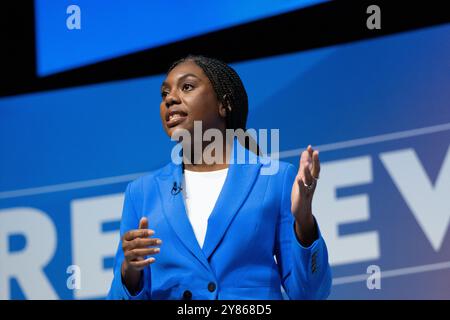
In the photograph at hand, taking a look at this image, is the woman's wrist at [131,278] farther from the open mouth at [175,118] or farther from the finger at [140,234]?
the open mouth at [175,118]

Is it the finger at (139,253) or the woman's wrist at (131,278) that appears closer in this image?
the finger at (139,253)

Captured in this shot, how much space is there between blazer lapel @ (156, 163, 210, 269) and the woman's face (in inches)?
5.0

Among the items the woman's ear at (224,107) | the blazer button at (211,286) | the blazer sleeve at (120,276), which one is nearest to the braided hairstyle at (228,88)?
the woman's ear at (224,107)

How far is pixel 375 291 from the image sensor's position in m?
2.84

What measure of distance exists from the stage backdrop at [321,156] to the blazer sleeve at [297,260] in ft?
2.75

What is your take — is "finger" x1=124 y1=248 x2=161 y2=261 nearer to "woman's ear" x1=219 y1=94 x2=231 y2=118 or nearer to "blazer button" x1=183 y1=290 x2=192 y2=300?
"blazer button" x1=183 y1=290 x2=192 y2=300

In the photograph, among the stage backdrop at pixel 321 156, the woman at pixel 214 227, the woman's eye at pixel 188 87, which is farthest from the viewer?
the stage backdrop at pixel 321 156

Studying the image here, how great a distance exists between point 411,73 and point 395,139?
0.27 metres

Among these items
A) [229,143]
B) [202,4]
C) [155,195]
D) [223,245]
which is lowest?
[223,245]

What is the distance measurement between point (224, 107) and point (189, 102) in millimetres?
130

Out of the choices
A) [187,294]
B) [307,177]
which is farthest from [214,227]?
[307,177]

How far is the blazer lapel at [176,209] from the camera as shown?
2.02m
